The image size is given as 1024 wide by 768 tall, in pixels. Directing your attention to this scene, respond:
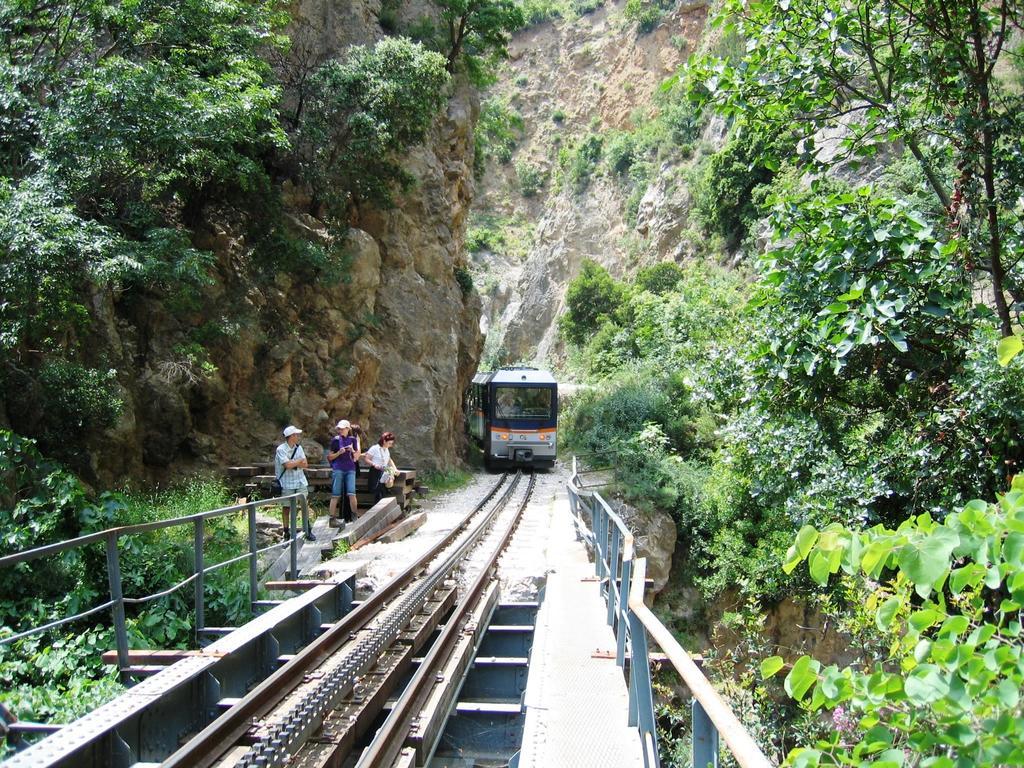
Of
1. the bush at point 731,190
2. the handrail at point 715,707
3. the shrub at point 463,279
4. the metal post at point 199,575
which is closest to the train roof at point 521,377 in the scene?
the shrub at point 463,279

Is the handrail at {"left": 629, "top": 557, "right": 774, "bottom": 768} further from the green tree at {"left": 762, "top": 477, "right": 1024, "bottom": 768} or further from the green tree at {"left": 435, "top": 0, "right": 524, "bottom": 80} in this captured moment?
the green tree at {"left": 435, "top": 0, "right": 524, "bottom": 80}

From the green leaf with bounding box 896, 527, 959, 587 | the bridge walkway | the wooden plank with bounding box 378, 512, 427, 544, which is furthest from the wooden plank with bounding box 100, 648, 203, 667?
the wooden plank with bounding box 378, 512, 427, 544

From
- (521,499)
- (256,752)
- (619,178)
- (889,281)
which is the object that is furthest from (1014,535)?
(619,178)

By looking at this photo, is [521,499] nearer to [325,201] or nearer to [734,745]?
[325,201]

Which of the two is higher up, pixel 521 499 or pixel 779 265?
pixel 779 265

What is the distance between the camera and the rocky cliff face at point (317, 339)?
13109 mm

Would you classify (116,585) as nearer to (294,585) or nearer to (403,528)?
(294,585)

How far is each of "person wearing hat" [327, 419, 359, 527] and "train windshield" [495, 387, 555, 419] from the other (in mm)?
11945

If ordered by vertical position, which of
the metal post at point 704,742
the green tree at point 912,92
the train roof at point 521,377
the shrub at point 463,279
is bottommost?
the metal post at point 704,742

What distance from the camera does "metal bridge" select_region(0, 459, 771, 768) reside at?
403 cm

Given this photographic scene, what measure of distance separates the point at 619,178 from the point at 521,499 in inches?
1518

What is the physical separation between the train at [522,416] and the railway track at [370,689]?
14.6 meters

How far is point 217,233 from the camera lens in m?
15.6

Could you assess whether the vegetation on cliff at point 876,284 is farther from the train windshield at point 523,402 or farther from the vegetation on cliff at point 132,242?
the train windshield at point 523,402
